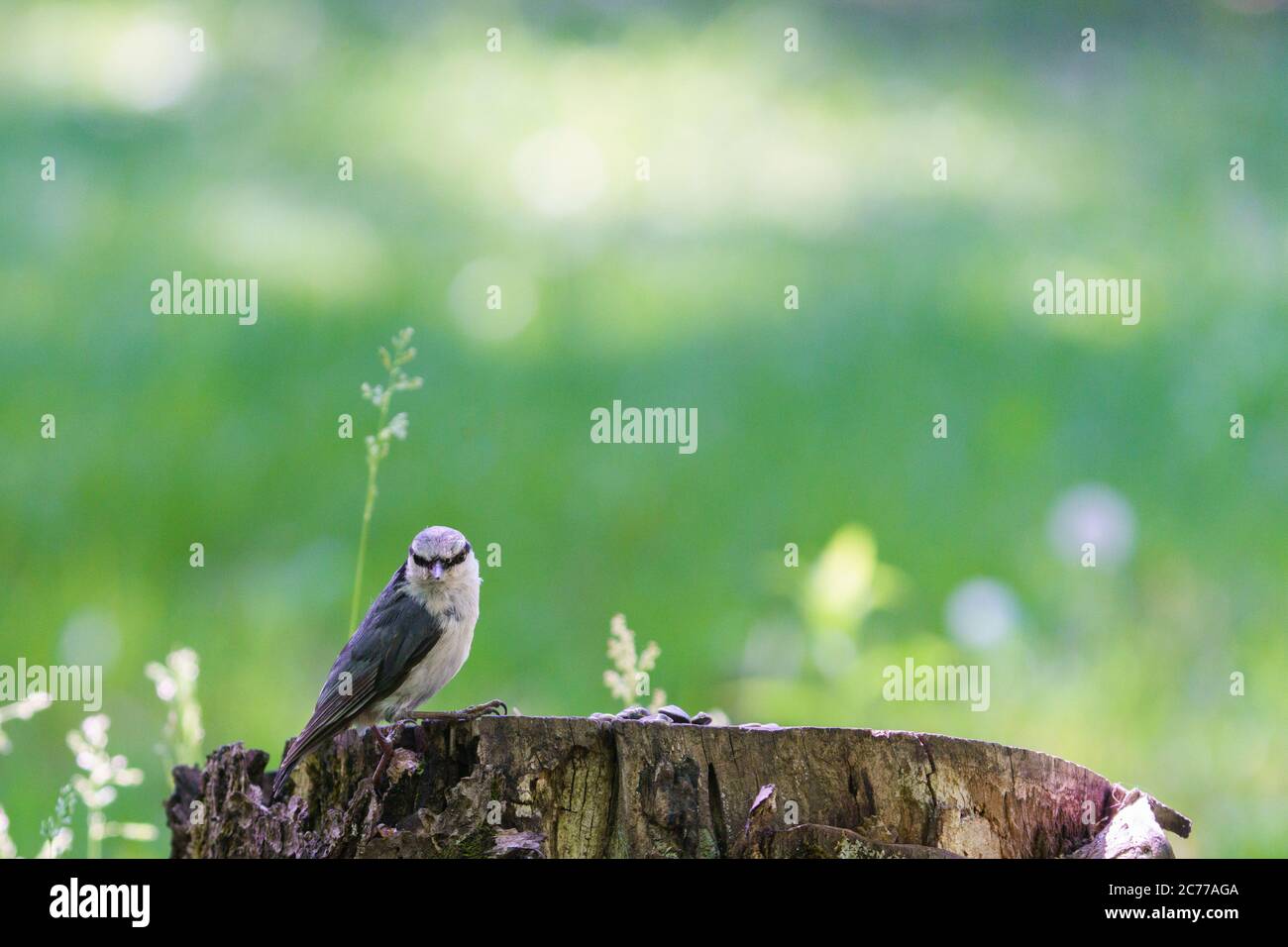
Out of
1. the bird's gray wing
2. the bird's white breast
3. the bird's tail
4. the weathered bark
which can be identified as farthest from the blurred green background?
the bird's tail

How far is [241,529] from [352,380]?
1008 mm

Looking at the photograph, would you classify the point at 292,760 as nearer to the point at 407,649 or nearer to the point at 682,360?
the point at 407,649

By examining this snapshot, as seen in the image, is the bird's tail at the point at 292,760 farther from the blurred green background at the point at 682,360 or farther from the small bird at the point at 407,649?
the blurred green background at the point at 682,360

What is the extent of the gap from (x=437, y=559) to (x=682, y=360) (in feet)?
11.8

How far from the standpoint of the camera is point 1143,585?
623 centimetres

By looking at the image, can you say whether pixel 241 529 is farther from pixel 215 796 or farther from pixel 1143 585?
pixel 1143 585

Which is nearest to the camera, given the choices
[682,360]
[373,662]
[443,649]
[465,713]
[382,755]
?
[382,755]

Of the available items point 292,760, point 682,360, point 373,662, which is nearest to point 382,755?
point 292,760

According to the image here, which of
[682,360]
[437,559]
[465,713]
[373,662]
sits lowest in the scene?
[465,713]

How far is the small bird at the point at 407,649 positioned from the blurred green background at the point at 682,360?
1.34 m

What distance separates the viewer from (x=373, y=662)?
3836 mm

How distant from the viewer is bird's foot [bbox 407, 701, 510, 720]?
3.43 m

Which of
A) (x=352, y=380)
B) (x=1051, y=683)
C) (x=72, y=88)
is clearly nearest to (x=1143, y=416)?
(x=1051, y=683)

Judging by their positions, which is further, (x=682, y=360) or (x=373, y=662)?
(x=682, y=360)
